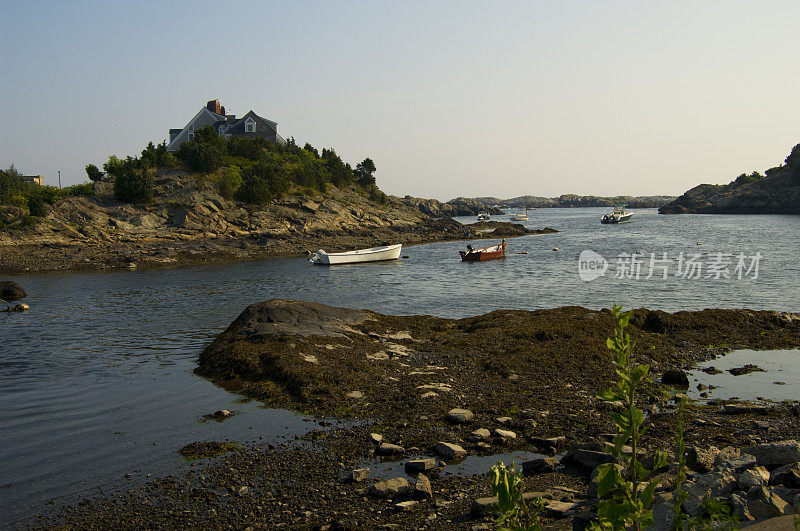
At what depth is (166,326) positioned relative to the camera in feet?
75.3

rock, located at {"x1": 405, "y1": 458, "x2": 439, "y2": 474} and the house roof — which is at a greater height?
the house roof

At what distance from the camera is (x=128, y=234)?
5534 cm

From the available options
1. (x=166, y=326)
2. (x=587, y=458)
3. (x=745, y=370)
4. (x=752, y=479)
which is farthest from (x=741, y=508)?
(x=166, y=326)

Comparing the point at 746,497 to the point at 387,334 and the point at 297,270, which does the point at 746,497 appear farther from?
the point at 297,270

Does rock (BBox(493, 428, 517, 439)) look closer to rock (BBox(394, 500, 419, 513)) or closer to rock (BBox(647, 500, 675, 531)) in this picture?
rock (BBox(394, 500, 419, 513))

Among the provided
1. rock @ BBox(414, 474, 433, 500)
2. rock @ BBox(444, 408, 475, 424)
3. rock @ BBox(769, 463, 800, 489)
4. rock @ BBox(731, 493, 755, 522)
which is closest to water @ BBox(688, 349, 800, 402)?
rock @ BBox(444, 408, 475, 424)

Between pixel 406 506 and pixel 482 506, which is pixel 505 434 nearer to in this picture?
pixel 482 506

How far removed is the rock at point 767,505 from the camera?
5770 mm

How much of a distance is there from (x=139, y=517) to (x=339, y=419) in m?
4.44

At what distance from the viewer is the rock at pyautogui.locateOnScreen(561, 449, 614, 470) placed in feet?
27.7

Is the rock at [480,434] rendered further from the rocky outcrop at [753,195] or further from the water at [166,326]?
the rocky outcrop at [753,195]

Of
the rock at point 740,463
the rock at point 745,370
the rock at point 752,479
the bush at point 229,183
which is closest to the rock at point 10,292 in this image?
the rock at point 745,370

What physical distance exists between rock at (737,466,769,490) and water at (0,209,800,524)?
7.43m

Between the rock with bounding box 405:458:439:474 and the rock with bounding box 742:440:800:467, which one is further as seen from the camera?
the rock with bounding box 405:458:439:474
